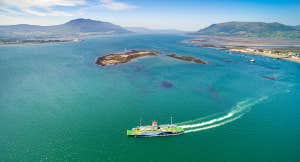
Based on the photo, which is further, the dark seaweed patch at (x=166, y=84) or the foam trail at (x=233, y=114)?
the dark seaweed patch at (x=166, y=84)

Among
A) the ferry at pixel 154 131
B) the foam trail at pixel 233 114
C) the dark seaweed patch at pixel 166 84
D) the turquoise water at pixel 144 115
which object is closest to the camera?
the turquoise water at pixel 144 115

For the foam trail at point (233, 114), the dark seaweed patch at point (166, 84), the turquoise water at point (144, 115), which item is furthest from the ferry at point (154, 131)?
the dark seaweed patch at point (166, 84)

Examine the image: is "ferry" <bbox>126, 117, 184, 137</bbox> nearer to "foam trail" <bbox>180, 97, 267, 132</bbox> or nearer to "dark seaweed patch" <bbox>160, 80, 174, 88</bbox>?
"foam trail" <bbox>180, 97, 267, 132</bbox>

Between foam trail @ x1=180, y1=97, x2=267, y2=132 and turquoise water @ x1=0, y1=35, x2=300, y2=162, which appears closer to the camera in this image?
turquoise water @ x1=0, y1=35, x2=300, y2=162

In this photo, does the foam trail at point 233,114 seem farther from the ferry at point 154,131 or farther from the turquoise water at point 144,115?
the ferry at point 154,131

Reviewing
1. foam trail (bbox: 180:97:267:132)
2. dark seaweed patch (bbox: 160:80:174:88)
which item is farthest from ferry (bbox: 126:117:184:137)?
dark seaweed patch (bbox: 160:80:174:88)
